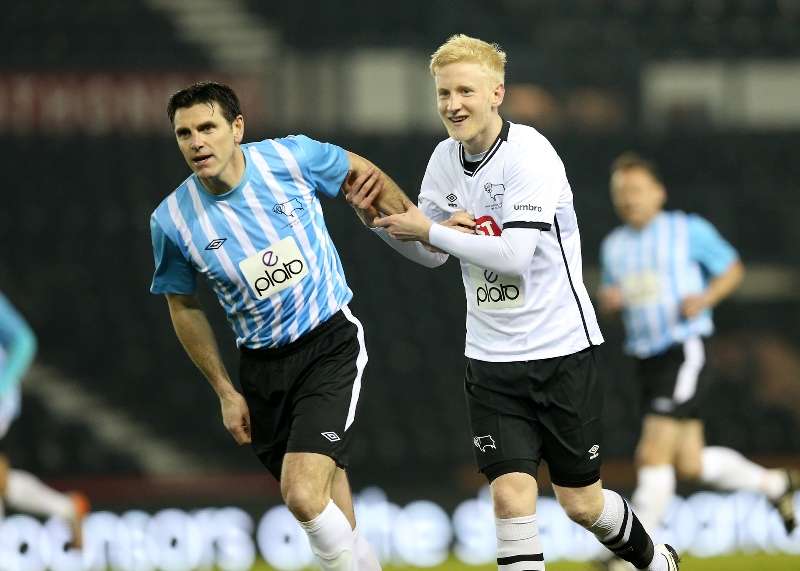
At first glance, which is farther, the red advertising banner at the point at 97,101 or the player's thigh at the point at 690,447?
the red advertising banner at the point at 97,101

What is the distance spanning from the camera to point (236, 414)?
477cm

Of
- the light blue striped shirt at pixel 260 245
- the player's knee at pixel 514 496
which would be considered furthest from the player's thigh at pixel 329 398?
the player's knee at pixel 514 496

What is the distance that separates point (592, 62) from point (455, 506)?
3.97 metres

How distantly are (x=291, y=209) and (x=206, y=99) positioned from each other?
17.9 inches

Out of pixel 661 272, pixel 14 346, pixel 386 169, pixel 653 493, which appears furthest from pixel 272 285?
pixel 386 169

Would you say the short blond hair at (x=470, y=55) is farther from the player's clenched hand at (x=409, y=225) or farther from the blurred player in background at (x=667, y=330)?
the blurred player in background at (x=667, y=330)

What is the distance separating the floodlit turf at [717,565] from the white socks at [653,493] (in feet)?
1.54

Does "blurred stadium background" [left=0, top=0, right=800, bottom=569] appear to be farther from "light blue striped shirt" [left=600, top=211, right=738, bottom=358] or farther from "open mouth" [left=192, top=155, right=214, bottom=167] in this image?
"open mouth" [left=192, top=155, right=214, bottom=167]

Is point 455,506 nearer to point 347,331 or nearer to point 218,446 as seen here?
point 218,446

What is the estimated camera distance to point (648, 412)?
7.11 meters

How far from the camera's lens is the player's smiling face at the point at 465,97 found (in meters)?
4.54

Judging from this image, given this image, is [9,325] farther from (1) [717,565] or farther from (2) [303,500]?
(1) [717,565]

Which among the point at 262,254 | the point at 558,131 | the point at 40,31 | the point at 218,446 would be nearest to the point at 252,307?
the point at 262,254

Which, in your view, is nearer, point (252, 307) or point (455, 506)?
point (252, 307)
